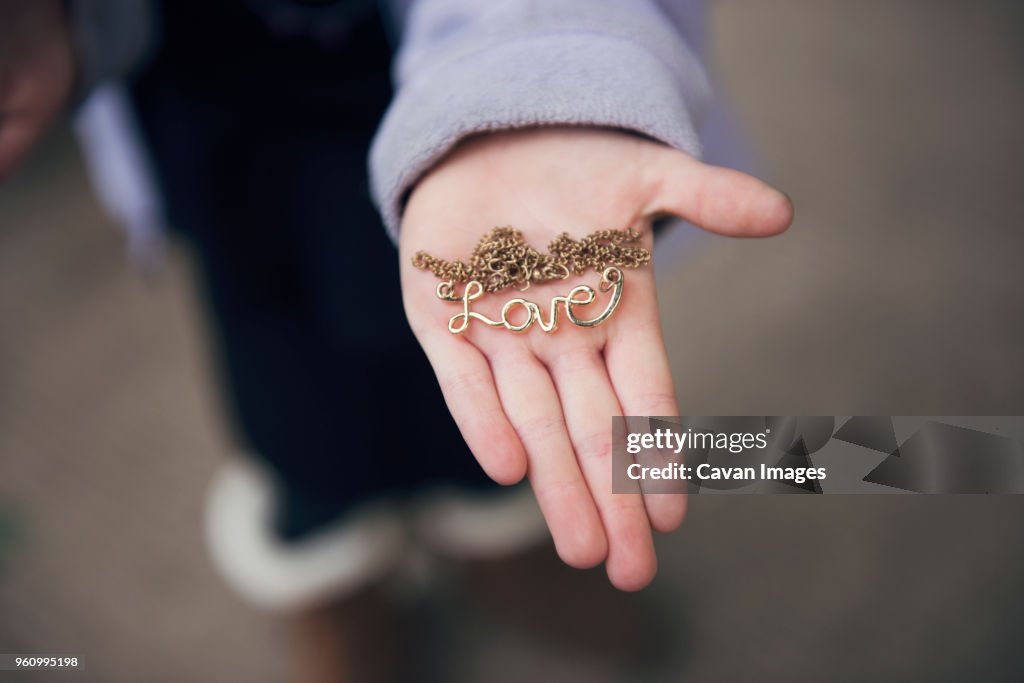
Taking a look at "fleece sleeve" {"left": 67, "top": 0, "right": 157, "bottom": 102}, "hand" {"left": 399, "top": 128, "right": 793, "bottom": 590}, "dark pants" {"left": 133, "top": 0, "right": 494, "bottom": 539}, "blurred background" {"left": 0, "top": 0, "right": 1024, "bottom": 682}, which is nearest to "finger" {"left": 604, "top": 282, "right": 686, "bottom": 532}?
"hand" {"left": 399, "top": 128, "right": 793, "bottom": 590}

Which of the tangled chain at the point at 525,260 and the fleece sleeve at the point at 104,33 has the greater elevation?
the fleece sleeve at the point at 104,33

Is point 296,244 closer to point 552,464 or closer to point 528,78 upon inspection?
point 528,78

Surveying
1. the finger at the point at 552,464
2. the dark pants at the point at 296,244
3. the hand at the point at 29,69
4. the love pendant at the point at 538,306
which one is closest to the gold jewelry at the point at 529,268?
the love pendant at the point at 538,306

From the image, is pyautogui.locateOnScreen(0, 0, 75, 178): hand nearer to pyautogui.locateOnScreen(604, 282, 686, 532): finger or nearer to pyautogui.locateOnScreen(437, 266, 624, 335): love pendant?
pyautogui.locateOnScreen(437, 266, 624, 335): love pendant

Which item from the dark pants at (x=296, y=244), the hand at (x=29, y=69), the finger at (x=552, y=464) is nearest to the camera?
the finger at (x=552, y=464)

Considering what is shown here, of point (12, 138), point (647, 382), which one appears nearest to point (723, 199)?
point (647, 382)

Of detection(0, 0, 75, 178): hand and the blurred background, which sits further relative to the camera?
the blurred background

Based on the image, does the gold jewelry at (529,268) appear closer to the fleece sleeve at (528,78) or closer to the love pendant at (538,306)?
the love pendant at (538,306)
